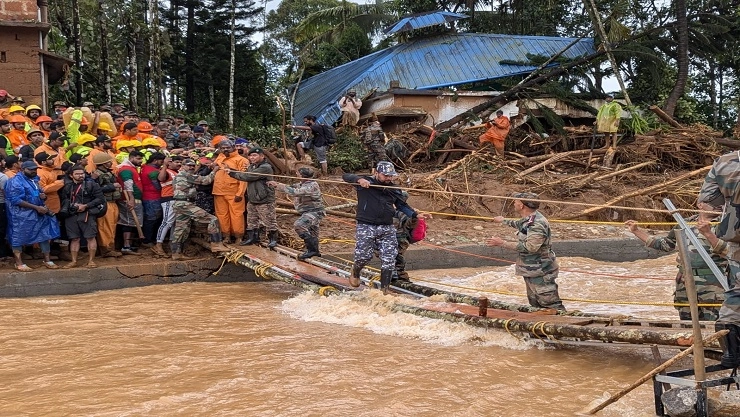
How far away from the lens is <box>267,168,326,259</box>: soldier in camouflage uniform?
384 inches

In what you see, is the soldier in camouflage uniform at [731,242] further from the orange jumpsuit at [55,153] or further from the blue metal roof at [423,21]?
the blue metal roof at [423,21]

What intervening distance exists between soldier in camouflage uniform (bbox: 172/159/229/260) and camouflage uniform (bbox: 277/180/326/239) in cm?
137

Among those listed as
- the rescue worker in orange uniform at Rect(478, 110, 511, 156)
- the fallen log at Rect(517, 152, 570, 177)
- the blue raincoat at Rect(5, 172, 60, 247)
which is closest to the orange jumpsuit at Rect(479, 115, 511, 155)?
the rescue worker in orange uniform at Rect(478, 110, 511, 156)

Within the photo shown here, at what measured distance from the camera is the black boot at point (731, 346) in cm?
454

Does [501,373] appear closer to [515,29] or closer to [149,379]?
[149,379]

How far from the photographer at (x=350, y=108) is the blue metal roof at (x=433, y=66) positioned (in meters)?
1.11

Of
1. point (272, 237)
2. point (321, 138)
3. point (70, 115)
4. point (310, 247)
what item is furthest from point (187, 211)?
point (321, 138)

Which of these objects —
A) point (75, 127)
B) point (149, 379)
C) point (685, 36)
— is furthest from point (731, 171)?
point (685, 36)

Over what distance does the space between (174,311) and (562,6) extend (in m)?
23.3

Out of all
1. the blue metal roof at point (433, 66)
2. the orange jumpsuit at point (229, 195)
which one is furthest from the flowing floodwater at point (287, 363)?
the blue metal roof at point (433, 66)

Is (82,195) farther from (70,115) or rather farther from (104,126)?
(104,126)

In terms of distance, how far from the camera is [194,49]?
Result: 27625 mm

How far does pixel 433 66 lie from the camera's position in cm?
2233

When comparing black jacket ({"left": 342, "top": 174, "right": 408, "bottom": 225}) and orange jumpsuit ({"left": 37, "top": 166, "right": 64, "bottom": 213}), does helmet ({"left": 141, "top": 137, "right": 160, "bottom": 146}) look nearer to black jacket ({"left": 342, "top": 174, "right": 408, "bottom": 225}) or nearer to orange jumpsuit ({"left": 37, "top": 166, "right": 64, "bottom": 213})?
orange jumpsuit ({"left": 37, "top": 166, "right": 64, "bottom": 213})
